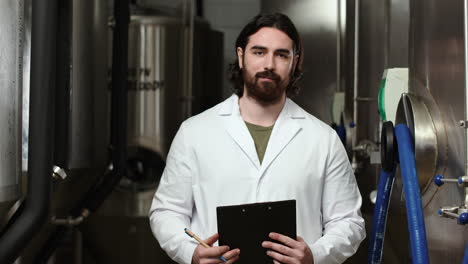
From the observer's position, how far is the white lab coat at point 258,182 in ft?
5.48

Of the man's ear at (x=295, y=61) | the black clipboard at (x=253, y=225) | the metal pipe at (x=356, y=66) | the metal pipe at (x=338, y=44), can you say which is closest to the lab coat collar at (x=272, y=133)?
the man's ear at (x=295, y=61)

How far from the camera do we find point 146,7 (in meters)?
3.48

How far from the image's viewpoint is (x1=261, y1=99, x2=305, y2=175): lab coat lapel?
1693mm

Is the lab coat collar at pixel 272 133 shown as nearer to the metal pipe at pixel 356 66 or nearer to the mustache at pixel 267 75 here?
the mustache at pixel 267 75

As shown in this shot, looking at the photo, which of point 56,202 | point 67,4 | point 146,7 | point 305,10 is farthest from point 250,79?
point 146,7

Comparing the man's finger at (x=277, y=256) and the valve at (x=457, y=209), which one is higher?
the valve at (x=457, y=209)

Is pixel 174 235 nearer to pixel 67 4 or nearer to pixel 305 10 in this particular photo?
pixel 67 4

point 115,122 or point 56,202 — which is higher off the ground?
point 115,122

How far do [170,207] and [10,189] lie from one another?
0.42m

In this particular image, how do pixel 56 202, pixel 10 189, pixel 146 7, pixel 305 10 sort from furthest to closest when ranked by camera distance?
pixel 146 7 < pixel 305 10 < pixel 56 202 < pixel 10 189

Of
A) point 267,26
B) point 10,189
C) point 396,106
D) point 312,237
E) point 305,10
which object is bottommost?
point 312,237

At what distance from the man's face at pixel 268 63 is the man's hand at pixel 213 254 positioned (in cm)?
43

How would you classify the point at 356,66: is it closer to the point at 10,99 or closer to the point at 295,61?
the point at 295,61

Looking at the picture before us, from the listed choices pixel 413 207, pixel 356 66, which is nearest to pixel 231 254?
pixel 413 207
